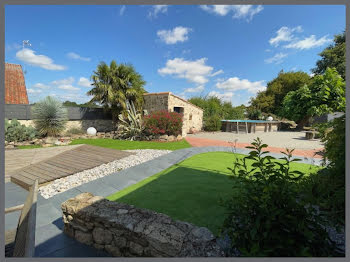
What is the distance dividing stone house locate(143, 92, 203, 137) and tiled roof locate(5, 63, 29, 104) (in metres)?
9.29

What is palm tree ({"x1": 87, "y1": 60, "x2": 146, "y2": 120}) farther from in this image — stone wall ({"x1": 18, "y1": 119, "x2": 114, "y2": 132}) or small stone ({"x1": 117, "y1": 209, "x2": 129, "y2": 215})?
small stone ({"x1": 117, "y1": 209, "x2": 129, "y2": 215})

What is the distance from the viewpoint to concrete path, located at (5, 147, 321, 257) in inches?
84.7

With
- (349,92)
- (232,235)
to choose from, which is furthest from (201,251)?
(349,92)

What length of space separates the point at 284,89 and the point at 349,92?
30.3 m

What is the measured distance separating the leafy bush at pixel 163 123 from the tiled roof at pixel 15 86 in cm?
981

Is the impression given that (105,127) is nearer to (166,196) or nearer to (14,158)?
(14,158)

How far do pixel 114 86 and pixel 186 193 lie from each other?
471 inches

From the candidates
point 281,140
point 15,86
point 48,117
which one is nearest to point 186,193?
point 48,117

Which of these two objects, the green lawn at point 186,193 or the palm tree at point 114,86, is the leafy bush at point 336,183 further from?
the palm tree at point 114,86

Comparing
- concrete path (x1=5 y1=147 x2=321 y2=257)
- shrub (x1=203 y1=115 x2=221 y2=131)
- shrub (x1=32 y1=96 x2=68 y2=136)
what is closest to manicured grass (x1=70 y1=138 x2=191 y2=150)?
shrub (x1=32 y1=96 x2=68 y2=136)

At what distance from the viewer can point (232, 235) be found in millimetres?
1428

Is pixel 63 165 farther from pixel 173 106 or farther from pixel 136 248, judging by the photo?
pixel 173 106

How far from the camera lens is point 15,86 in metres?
12.9

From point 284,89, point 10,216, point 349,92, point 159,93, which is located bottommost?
point 10,216
